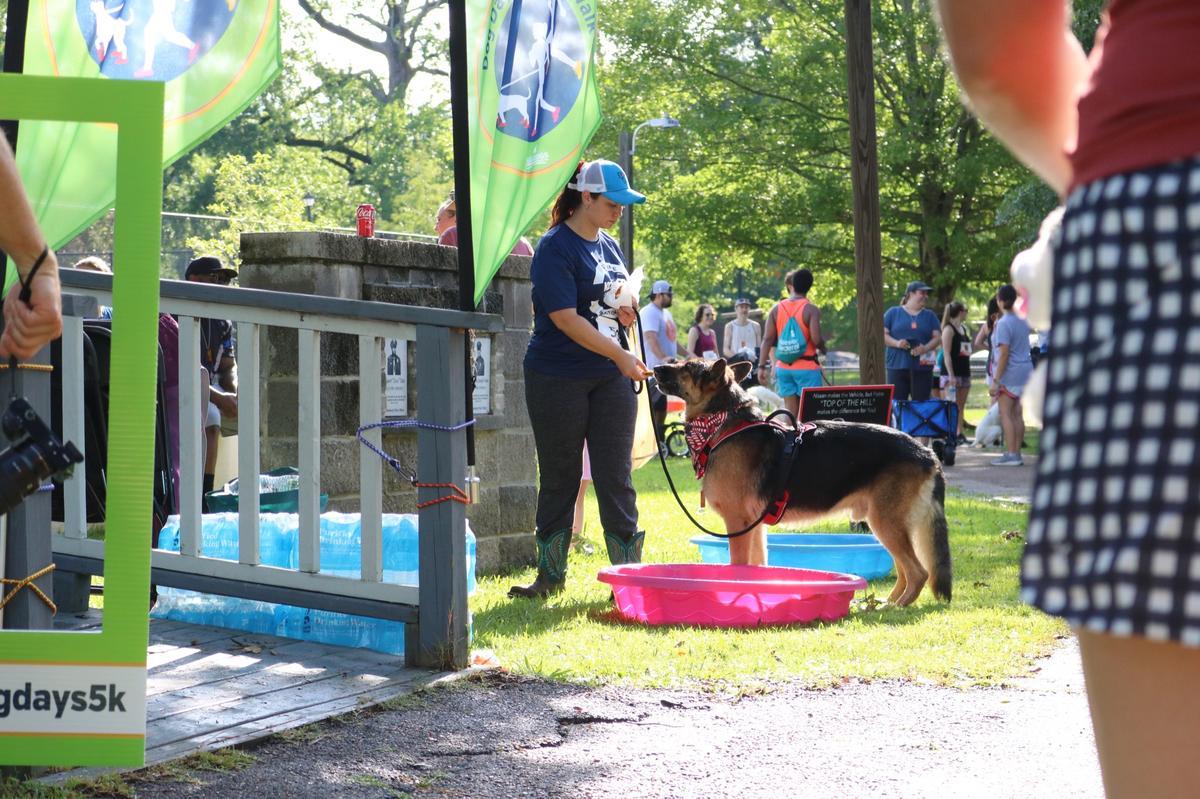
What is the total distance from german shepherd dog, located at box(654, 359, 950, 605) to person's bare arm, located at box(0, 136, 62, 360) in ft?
15.3

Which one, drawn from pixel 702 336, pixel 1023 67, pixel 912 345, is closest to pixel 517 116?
pixel 1023 67

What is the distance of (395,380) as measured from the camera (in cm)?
761

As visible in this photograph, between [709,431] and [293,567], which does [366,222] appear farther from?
[293,567]

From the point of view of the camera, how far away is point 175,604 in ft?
20.3

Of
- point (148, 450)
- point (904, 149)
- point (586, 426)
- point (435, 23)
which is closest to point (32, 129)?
point (148, 450)

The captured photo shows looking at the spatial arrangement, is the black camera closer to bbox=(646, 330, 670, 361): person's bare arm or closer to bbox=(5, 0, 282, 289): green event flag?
bbox=(5, 0, 282, 289): green event flag

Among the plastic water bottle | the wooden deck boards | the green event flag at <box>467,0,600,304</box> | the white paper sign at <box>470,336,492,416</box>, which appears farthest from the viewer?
the white paper sign at <box>470,336,492,416</box>

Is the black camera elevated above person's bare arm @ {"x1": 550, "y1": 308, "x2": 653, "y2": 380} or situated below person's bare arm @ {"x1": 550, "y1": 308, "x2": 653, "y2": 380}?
below

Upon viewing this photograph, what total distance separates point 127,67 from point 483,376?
3.17 metres

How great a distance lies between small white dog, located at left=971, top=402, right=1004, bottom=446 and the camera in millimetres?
19922

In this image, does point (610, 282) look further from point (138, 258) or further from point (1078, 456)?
point (1078, 456)

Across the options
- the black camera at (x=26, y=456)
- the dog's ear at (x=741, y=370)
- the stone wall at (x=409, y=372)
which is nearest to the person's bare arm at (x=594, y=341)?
the stone wall at (x=409, y=372)

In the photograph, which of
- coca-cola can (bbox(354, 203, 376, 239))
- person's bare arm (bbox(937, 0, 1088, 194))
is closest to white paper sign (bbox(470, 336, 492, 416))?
coca-cola can (bbox(354, 203, 376, 239))

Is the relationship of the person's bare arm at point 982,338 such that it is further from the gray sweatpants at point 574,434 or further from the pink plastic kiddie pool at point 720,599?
the pink plastic kiddie pool at point 720,599
